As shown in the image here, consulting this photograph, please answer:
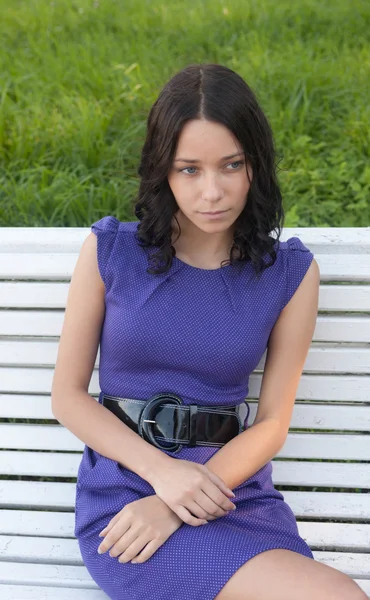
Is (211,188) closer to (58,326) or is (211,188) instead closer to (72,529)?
(58,326)

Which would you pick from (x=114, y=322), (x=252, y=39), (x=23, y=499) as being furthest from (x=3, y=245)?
(x=252, y=39)

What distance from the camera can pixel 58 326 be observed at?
2.56 meters

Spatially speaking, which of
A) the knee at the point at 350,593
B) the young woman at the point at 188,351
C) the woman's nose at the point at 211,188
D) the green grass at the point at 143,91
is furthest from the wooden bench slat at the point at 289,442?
the green grass at the point at 143,91

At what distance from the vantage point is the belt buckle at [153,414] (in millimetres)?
2195

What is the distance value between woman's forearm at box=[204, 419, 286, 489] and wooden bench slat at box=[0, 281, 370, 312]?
17.6 inches

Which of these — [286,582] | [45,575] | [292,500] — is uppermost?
[286,582]

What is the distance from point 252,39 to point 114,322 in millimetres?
3349

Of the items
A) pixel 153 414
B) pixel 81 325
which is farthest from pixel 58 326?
pixel 153 414

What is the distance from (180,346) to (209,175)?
45 cm

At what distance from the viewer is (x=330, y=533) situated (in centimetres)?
254

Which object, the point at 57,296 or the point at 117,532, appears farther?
the point at 57,296

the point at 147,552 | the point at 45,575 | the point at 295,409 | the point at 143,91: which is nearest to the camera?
the point at 147,552

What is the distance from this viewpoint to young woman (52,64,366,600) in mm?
2031

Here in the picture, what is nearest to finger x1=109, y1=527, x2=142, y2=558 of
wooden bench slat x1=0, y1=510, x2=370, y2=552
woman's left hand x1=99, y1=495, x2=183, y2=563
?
woman's left hand x1=99, y1=495, x2=183, y2=563
